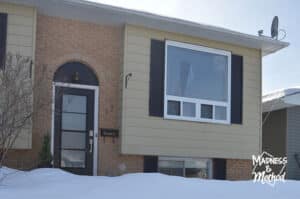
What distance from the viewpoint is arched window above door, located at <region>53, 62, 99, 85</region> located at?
10.0 meters

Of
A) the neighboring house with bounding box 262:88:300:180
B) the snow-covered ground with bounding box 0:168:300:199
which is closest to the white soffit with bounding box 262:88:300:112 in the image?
the neighboring house with bounding box 262:88:300:180

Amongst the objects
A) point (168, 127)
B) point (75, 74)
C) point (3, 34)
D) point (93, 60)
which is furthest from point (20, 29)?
point (168, 127)

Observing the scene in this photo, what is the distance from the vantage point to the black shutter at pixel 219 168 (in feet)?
38.4

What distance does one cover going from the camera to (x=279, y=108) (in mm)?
15258

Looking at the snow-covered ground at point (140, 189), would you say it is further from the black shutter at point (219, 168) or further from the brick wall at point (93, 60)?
the black shutter at point (219, 168)

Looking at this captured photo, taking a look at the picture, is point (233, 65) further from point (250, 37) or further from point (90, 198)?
point (90, 198)

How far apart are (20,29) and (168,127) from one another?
3862mm

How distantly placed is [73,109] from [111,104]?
862mm

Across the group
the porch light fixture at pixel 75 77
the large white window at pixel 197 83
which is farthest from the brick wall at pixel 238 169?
the porch light fixture at pixel 75 77

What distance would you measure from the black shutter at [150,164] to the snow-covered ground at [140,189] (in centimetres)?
357

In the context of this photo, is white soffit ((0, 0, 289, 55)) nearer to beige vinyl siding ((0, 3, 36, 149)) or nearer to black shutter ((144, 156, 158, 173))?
beige vinyl siding ((0, 3, 36, 149))

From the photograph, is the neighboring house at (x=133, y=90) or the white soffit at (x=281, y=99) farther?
the white soffit at (x=281, y=99)

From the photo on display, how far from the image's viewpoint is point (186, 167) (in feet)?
37.6

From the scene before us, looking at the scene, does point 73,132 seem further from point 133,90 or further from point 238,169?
point 238,169
